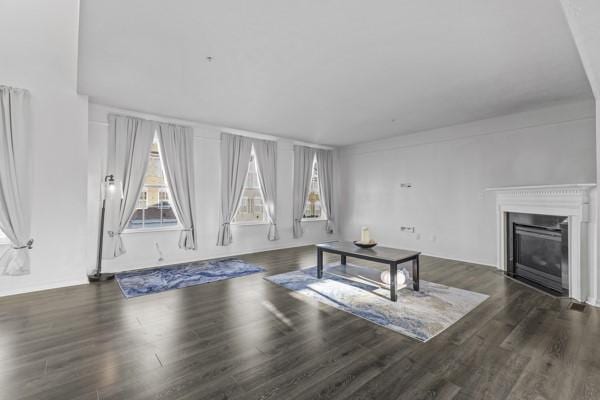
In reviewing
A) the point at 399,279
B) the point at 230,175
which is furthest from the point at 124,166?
the point at 399,279

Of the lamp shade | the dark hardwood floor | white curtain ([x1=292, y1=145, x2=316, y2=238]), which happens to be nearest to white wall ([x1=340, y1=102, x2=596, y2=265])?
white curtain ([x1=292, y1=145, x2=316, y2=238])

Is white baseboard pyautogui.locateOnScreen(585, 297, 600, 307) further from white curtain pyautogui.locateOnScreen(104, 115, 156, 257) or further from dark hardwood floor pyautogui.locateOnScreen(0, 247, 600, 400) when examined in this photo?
white curtain pyautogui.locateOnScreen(104, 115, 156, 257)

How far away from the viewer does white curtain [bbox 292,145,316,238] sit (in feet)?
23.1

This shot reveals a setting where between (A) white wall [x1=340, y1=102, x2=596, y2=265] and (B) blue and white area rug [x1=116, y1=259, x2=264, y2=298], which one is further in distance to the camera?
(A) white wall [x1=340, y1=102, x2=596, y2=265]

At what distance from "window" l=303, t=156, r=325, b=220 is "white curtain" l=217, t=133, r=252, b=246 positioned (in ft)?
7.15

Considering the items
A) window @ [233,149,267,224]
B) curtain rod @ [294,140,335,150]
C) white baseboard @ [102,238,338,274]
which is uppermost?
curtain rod @ [294,140,335,150]

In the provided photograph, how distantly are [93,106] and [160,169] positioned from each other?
1.37 m

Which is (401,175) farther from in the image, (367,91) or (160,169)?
(160,169)

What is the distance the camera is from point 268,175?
6.47 meters

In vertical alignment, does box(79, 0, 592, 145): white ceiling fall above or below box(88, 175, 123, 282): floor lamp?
above

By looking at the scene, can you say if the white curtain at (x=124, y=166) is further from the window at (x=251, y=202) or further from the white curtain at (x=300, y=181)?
the white curtain at (x=300, y=181)

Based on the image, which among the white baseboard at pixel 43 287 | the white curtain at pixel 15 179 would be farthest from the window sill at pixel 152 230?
the white curtain at pixel 15 179

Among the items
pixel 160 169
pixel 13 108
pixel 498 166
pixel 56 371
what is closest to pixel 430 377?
pixel 56 371

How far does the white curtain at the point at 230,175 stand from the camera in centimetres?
573
